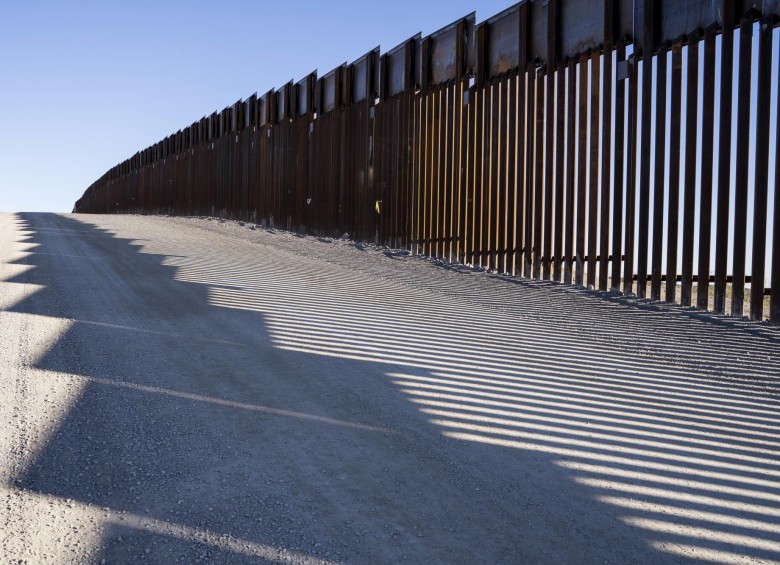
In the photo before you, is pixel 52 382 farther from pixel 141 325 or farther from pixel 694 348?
pixel 694 348

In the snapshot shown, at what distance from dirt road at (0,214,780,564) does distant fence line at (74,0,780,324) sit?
67.7 inches

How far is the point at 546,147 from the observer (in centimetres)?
1097

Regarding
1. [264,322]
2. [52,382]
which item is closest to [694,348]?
[264,322]

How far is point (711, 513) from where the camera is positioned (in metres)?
2.97

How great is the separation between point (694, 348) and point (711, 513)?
3.50 metres

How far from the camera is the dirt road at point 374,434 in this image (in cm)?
264

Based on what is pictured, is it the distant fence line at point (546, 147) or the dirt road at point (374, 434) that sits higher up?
the distant fence line at point (546, 147)

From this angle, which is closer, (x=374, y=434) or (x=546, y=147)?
(x=374, y=434)

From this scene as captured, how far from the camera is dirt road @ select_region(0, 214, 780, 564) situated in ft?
8.68

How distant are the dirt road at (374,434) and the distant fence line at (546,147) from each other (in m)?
1.72

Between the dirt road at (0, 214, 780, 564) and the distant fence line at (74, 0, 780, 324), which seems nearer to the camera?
the dirt road at (0, 214, 780, 564)

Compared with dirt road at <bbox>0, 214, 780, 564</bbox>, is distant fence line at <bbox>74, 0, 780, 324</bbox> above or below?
above

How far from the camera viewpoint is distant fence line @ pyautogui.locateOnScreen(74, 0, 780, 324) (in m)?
7.88

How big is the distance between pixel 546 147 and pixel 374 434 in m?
8.31
